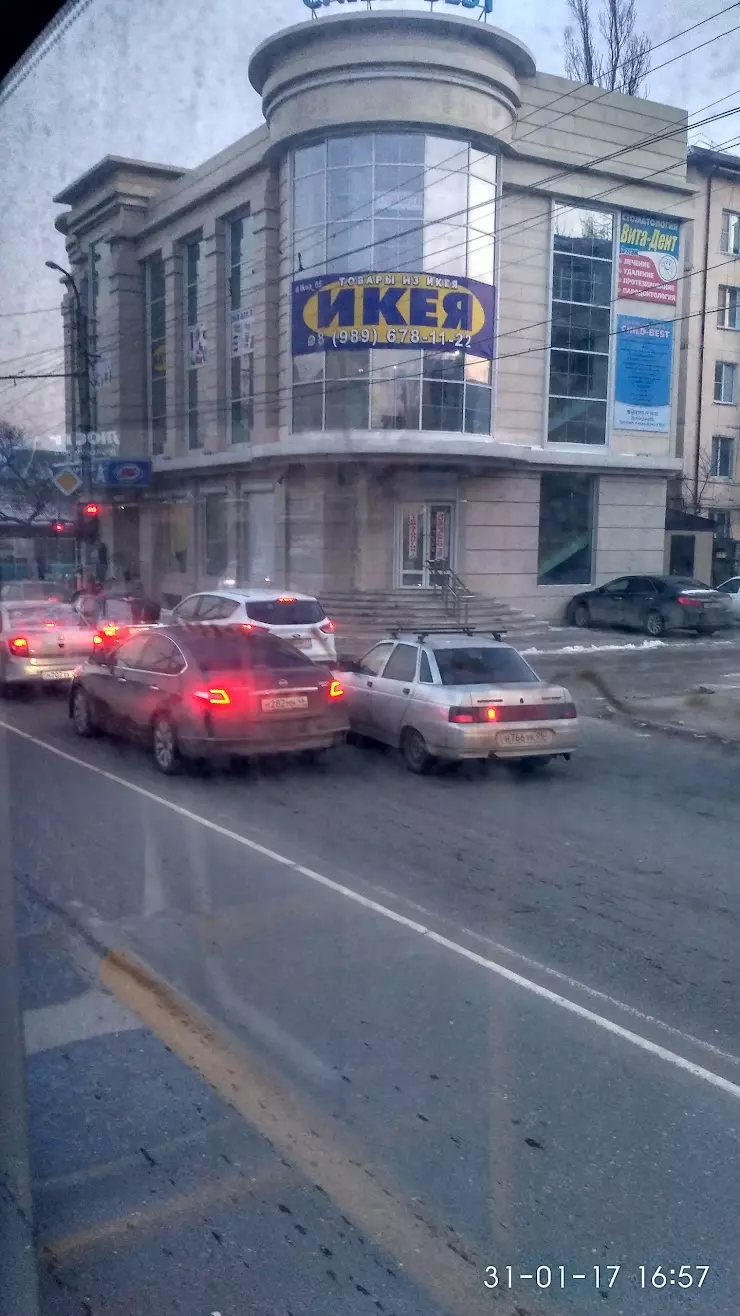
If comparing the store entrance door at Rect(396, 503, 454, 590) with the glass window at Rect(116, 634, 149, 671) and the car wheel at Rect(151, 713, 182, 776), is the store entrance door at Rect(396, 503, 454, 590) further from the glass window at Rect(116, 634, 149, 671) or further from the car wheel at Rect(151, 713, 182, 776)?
the car wheel at Rect(151, 713, 182, 776)

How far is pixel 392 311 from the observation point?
84.4 ft

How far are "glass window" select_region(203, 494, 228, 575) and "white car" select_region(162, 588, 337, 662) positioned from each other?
16821 millimetres

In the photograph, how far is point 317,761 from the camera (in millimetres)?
11719

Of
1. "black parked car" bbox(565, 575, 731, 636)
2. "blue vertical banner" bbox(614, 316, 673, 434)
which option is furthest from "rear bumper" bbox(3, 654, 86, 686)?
"blue vertical banner" bbox(614, 316, 673, 434)

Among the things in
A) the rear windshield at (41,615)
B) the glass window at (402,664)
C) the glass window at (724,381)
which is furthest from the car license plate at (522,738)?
the glass window at (724,381)

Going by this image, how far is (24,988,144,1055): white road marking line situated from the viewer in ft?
16.4

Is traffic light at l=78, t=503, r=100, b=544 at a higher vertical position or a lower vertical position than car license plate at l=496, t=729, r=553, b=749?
higher

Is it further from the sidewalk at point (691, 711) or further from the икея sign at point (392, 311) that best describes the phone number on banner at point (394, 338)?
the sidewalk at point (691, 711)

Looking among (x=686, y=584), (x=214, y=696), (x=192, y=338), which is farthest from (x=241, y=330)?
(x=214, y=696)

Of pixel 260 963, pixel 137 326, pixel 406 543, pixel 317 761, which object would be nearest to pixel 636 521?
pixel 406 543

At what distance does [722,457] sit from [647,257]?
12.7 meters

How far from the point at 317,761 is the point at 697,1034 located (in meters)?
6.95

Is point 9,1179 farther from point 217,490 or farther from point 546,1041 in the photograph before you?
point 217,490

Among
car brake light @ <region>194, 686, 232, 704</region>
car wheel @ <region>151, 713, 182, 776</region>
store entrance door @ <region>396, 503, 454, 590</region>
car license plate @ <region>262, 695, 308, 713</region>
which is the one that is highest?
store entrance door @ <region>396, 503, 454, 590</region>
